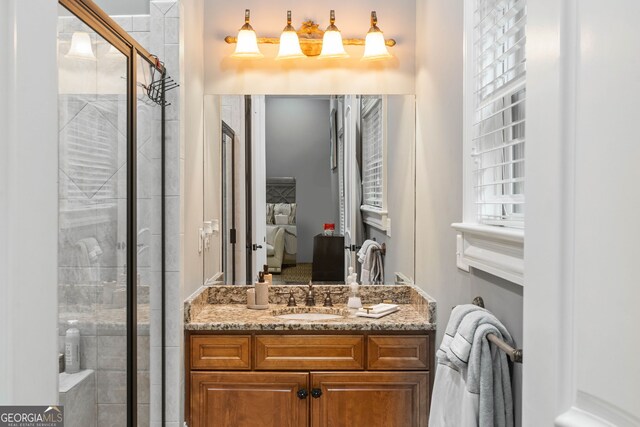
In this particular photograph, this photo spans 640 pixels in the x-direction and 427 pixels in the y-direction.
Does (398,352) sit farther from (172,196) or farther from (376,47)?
(376,47)

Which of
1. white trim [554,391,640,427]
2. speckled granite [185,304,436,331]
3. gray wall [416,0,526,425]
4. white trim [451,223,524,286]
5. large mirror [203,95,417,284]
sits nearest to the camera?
white trim [554,391,640,427]

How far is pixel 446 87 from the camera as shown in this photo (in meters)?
2.42

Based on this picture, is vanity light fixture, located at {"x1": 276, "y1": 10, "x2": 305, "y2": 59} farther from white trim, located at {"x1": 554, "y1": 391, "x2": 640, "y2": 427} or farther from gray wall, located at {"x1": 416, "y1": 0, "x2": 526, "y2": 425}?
white trim, located at {"x1": 554, "y1": 391, "x2": 640, "y2": 427}

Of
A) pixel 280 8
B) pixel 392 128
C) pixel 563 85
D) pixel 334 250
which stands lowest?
pixel 334 250

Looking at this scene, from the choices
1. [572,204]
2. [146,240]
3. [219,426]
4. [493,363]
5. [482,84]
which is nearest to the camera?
[572,204]

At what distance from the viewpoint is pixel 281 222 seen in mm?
3127

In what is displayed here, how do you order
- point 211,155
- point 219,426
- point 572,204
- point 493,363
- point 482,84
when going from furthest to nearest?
point 211,155, point 219,426, point 482,84, point 493,363, point 572,204

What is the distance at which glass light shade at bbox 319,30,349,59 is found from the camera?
2.92 m

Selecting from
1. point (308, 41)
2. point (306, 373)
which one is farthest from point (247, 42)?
point (306, 373)

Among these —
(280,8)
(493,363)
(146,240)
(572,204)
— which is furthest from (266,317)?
(572,204)

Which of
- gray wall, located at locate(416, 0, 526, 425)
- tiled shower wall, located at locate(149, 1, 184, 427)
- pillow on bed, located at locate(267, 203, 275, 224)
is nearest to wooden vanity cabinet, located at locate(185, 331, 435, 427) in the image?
tiled shower wall, located at locate(149, 1, 184, 427)

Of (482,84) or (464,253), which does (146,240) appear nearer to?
(464,253)

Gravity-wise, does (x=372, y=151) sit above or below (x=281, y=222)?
above

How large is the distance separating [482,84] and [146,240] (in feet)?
4.56
